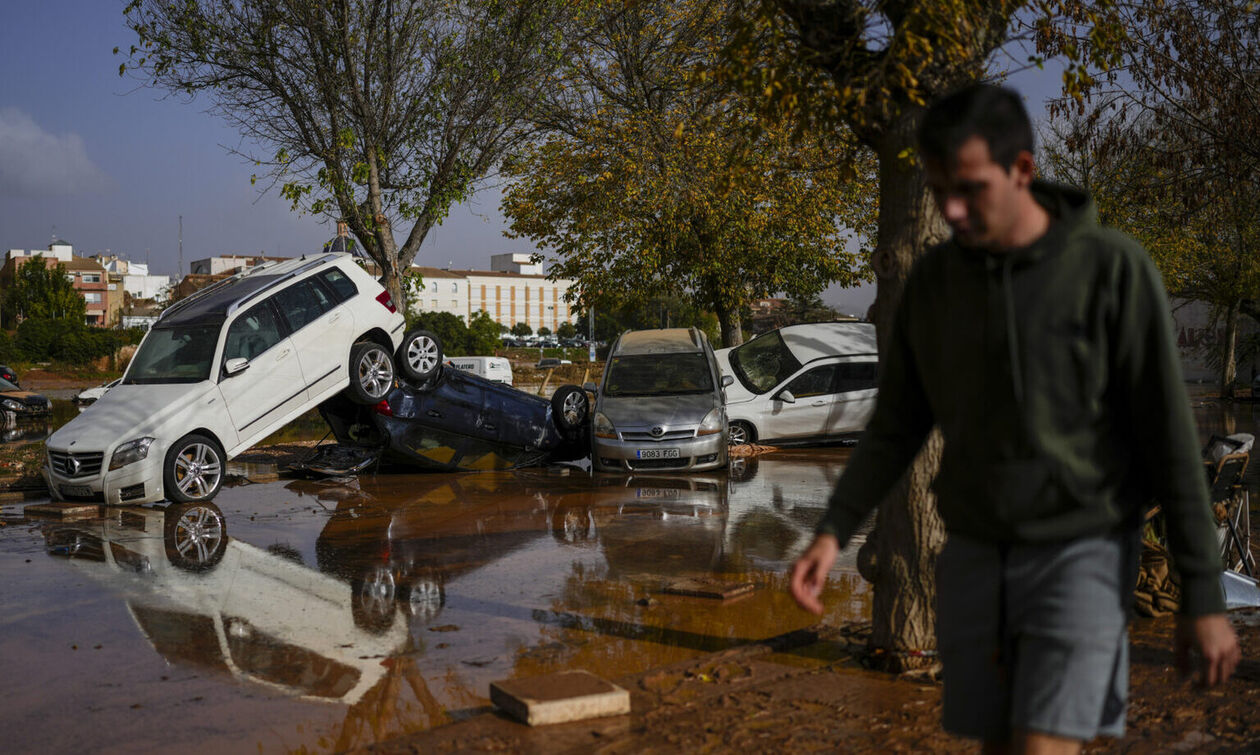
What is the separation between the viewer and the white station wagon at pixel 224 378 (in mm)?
12148

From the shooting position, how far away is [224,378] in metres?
13.0

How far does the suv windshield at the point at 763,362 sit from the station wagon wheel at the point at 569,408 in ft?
11.4

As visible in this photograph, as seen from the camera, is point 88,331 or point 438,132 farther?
point 88,331

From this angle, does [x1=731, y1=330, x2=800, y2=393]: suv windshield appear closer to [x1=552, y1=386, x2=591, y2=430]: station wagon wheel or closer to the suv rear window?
[x1=552, y1=386, x2=591, y2=430]: station wagon wheel

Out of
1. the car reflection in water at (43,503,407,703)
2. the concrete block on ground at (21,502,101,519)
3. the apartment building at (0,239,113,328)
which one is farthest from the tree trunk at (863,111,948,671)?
the apartment building at (0,239,113,328)

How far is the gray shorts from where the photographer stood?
2240 mm

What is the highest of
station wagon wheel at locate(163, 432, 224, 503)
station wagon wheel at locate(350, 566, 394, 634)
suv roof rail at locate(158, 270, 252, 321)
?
suv roof rail at locate(158, 270, 252, 321)

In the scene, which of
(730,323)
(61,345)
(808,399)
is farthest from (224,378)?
(61,345)

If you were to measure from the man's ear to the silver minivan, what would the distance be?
40.5ft

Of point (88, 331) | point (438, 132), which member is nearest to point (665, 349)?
point (438, 132)

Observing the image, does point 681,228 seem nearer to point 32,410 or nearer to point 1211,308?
point 32,410

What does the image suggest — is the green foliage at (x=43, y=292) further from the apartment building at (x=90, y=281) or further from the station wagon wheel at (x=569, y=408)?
the station wagon wheel at (x=569, y=408)

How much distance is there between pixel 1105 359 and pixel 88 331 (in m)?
67.6

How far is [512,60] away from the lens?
21344 mm
